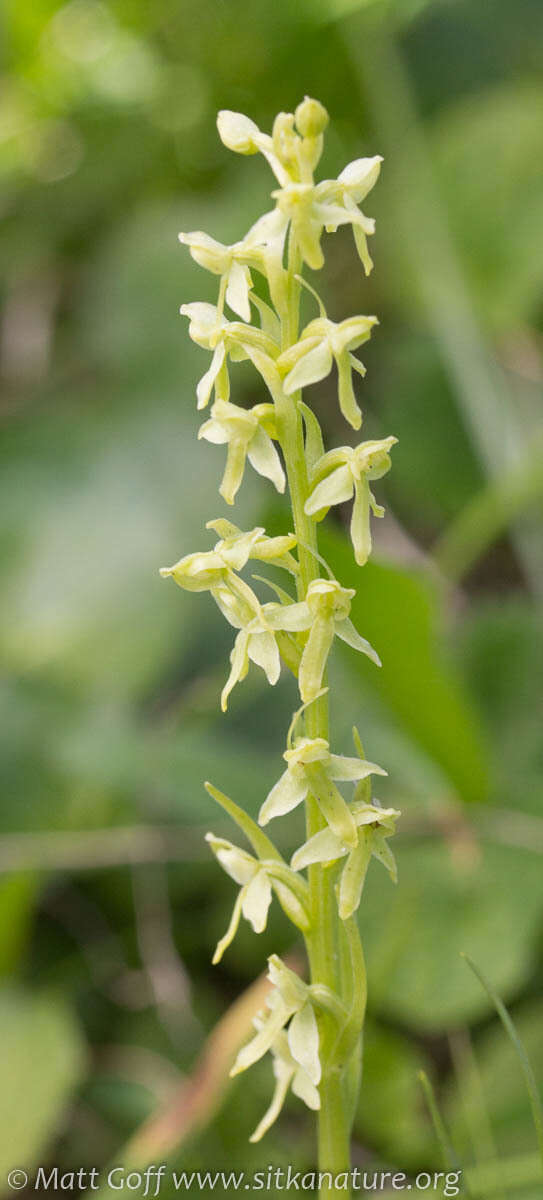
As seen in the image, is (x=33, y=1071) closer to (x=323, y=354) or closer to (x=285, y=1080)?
(x=285, y=1080)

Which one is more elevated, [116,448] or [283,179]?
[116,448]

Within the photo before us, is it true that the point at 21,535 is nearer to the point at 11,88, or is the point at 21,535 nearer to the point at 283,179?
the point at 11,88

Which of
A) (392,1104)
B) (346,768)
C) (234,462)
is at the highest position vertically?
(234,462)

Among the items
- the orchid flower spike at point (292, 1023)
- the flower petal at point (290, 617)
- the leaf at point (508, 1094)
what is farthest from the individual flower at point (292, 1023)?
the leaf at point (508, 1094)

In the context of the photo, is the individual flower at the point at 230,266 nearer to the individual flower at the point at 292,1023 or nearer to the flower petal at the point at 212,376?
the flower petal at the point at 212,376

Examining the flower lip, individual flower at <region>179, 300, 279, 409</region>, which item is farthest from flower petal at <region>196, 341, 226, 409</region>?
the flower lip

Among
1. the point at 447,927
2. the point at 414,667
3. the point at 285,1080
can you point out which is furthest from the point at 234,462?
the point at 447,927

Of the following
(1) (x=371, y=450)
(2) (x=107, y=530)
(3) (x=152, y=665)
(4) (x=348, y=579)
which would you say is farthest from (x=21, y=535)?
(1) (x=371, y=450)
